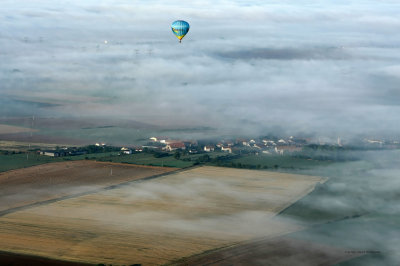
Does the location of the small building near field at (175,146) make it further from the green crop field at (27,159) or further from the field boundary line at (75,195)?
the field boundary line at (75,195)

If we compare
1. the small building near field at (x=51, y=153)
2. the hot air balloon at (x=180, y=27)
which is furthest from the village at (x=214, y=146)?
the hot air balloon at (x=180, y=27)

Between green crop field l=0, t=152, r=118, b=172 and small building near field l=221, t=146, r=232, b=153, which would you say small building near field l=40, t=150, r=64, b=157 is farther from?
small building near field l=221, t=146, r=232, b=153

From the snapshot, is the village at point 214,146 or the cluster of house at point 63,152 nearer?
the cluster of house at point 63,152

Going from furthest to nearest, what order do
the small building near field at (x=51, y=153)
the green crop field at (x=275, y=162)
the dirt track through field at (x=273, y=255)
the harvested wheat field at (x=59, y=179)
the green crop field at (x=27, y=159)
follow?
the small building near field at (x=51, y=153) < the green crop field at (x=275, y=162) < the green crop field at (x=27, y=159) < the harvested wheat field at (x=59, y=179) < the dirt track through field at (x=273, y=255)

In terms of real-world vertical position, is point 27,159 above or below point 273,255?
above

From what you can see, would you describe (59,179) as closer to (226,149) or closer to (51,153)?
(51,153)

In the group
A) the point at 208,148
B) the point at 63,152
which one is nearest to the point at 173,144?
the point at 208,148
